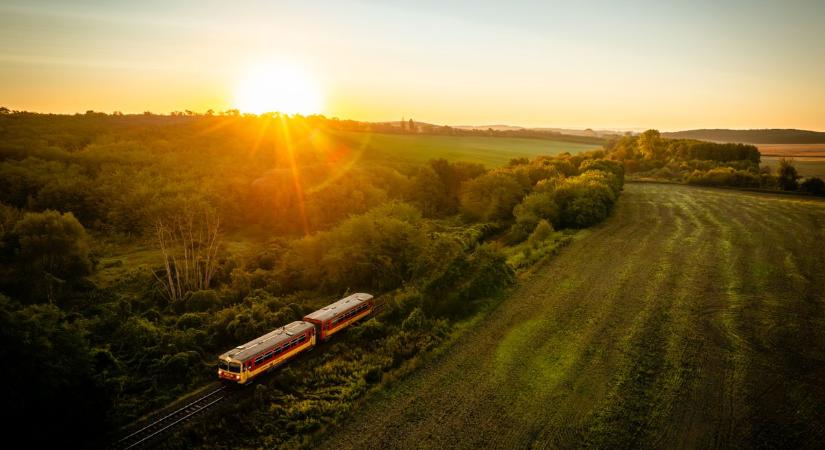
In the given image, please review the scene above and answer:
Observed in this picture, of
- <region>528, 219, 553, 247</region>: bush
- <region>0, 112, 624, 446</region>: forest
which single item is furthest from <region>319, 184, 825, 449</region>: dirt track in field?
<region>528, 219, 553, 247</region>: bush

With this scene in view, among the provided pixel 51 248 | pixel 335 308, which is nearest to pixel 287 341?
Answer: pixel 335 308

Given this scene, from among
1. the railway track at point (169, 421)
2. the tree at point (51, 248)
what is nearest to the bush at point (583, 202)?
the railway track at point (169, 421)

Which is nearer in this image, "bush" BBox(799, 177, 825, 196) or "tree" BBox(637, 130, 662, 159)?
"bush" BBox(799, 177, 825, 196)

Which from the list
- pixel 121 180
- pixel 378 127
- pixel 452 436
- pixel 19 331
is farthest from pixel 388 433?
pixel 378 127

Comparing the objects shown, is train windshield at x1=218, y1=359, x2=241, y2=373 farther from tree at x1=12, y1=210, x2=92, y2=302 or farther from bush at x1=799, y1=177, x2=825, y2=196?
bush at x1=799, y1=177, x2=825, y2=196

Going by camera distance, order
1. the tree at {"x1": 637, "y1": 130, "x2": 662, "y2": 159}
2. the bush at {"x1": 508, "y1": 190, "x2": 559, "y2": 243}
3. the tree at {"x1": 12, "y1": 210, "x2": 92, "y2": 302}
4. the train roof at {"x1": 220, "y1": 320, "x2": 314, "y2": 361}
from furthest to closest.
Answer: the tree at {"x1": 637, "y1": 130, "x2": 662, "y2": 159} → the bush at {"x1": 508, "y1": 190, "x2": 559, "y2": 243} → the tree at {"x1": 12, "y1": 210, "x2": 92, "y2": 302} → the train roof at {"x1": 220, "y1": 320, "x2": 314, "y2": 361}

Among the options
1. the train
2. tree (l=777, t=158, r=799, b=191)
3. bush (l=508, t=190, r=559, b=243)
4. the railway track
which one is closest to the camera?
the railway track
